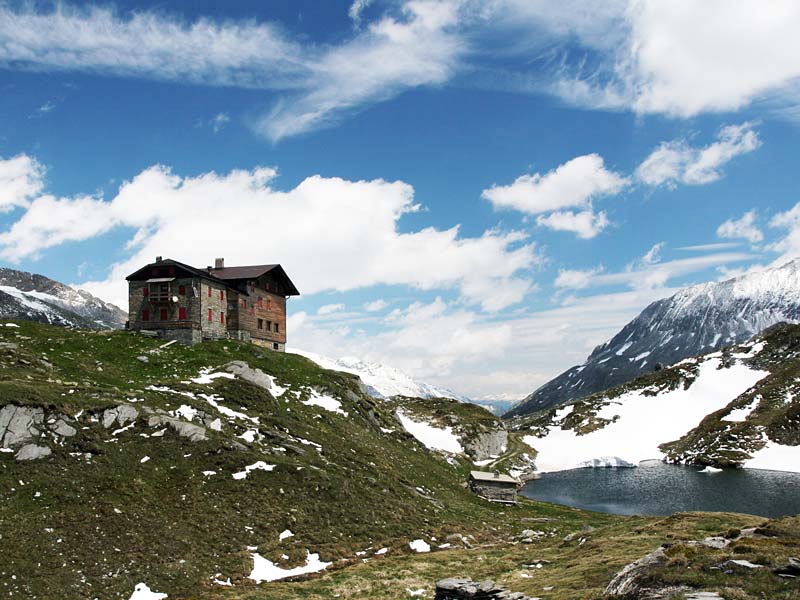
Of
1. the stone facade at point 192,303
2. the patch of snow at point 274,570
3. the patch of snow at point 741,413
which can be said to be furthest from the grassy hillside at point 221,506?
the patch of snow at point 741,413

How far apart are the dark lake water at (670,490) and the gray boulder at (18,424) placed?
7719 centimetres

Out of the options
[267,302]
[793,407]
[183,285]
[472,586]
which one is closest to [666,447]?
[793,407]

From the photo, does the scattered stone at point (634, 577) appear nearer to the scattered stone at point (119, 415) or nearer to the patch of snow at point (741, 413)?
the scattered stone at point (119, 415)

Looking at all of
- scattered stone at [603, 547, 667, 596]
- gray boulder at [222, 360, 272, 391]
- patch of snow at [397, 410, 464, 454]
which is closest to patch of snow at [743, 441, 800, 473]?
patch of snow at [397, 410, 464, 454]

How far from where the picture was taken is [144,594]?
27812mm

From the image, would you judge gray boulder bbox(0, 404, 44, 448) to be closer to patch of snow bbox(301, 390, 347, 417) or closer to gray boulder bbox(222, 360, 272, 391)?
gray boulder bbox(222, 360, 272, 391)

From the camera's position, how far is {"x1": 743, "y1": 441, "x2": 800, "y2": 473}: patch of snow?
135 m

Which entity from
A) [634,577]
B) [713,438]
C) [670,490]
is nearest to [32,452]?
[634,577]

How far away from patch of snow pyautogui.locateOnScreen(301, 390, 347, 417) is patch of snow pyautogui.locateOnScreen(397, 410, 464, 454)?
3704 centimetres

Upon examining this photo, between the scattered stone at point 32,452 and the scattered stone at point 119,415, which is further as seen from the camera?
the scattered stone at point 119,415

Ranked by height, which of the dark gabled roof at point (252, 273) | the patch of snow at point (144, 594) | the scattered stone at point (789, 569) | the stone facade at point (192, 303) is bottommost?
the patch of snow at point (144, 594)

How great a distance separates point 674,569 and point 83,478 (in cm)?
3348

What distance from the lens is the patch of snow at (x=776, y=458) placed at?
444 ft

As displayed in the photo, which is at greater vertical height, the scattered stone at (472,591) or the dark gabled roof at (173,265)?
the dark gabled roof at (173,265)
